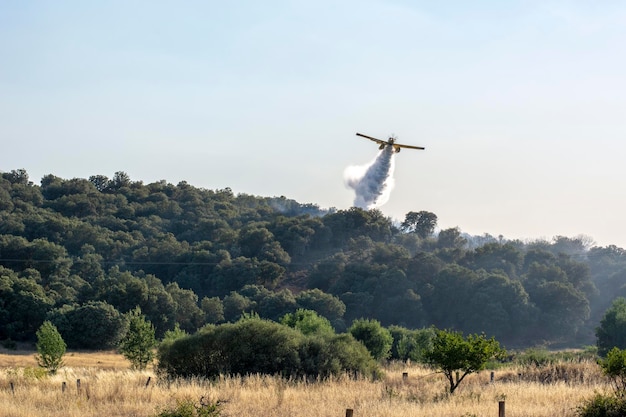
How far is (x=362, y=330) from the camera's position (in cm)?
6425

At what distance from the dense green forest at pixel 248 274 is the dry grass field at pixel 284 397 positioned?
160 ft

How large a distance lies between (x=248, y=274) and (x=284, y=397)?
84.0 metres

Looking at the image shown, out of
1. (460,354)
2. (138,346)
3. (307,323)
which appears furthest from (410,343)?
(460,354)

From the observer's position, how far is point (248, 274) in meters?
112

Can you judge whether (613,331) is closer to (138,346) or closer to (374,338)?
(374,338)

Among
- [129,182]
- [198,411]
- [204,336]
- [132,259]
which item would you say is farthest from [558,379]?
[129,182]

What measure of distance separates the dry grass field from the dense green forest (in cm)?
4865

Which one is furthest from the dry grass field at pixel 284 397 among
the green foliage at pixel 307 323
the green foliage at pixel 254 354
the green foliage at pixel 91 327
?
the green foliage at pixel 91 327

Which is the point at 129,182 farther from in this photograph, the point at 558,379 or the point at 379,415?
the point at 379,415

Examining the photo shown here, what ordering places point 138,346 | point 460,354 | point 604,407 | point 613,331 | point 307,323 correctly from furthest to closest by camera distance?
point 613,331
point 307,323
point 138,346
point 460,354
point 604,407

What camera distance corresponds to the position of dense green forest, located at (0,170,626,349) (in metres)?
89.8

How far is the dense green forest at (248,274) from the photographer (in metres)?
89.8

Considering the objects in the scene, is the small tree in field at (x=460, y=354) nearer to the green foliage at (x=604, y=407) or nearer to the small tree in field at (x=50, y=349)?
the green foliage at (x=604, y=407)

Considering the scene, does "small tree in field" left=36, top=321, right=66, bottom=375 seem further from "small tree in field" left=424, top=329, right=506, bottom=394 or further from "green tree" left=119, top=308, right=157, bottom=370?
"small tree in field" left=424, top=329, right=506, bottom=394
